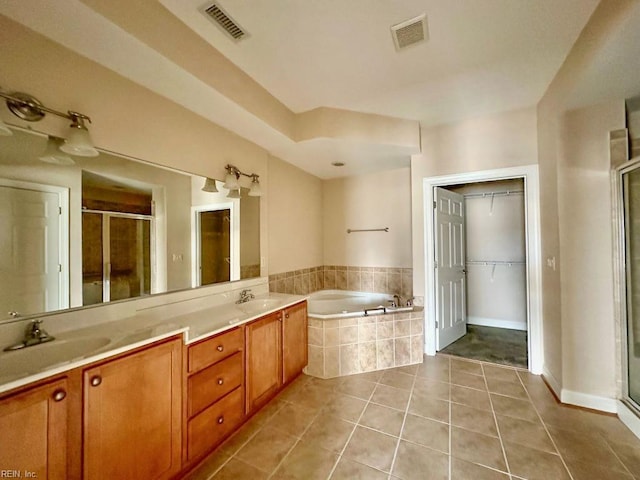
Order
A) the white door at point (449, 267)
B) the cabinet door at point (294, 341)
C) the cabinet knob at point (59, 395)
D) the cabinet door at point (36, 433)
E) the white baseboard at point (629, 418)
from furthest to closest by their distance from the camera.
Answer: the white door at point (449, 267)
the cabinet door at point (294, 341)
the white baseboard at point (629, 418)
the cabinet knob at point (59, 395)
the cabinet door at point (36, 433)

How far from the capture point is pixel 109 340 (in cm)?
130

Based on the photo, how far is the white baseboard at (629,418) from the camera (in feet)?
5.65

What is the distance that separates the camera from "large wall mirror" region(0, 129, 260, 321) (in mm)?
1261

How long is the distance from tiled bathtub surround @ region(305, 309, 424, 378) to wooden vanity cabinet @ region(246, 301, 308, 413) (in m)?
0.16

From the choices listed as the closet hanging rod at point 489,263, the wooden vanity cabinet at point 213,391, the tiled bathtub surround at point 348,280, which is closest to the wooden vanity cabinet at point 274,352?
the wooden vanity cabinet at point 213,391

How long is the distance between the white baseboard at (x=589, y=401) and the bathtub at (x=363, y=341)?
1.15m

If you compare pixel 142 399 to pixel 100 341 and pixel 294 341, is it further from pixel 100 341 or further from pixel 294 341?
pixel 294 341

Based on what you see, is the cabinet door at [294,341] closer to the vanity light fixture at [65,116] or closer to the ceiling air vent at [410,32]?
the vanity light fixture at [65,116]

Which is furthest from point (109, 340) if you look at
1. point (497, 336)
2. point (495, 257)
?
point (495, 257)

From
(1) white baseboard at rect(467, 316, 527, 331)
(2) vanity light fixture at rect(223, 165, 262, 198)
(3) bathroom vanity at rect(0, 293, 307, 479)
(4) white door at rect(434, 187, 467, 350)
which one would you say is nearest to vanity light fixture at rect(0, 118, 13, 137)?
(3) bathroom vanity at rect(0, 293, 307, 479)

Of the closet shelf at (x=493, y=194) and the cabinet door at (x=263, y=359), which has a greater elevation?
the closet shelf at (x=493, y=194)

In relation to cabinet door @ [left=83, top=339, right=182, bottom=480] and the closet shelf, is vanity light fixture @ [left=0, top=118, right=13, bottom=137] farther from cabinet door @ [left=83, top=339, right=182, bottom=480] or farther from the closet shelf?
the closet shelf

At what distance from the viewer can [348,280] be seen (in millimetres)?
4020

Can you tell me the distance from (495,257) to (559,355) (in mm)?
2140
